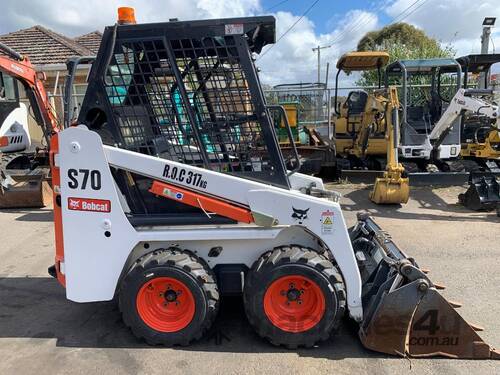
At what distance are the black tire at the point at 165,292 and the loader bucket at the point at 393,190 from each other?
217 inches

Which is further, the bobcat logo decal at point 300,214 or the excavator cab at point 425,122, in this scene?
the excavator cab at point 425,122

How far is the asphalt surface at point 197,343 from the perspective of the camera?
3033 millimetres

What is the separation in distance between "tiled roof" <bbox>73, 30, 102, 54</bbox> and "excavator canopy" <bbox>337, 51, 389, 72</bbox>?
39.6 feet

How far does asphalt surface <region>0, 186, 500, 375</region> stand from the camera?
303 centimetres

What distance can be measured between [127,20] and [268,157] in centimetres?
148

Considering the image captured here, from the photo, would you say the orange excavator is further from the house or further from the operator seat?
the operator seat

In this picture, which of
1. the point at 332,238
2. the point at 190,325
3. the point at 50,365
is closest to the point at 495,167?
the point at 332,238

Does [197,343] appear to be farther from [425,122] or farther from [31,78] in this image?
[425,122]

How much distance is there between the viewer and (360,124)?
1102cm

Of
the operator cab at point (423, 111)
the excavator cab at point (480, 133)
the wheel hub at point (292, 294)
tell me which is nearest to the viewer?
the wheel hub at point (292, 294)

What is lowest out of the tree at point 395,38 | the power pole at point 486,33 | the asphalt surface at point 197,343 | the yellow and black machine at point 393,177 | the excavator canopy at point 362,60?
the asphalt surface at point 197,343

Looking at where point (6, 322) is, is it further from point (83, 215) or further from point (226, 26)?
point (226, 26)

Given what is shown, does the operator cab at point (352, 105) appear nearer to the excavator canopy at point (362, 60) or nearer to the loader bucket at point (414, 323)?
the excavator canopy at point (362, 60)

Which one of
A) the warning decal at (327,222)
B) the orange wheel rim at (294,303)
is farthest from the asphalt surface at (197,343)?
the warning decal at (327,222)
